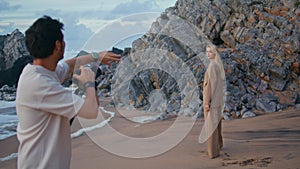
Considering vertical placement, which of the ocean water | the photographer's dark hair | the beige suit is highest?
the photographer's dark hair

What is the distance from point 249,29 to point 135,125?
864 centimetres

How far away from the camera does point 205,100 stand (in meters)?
6.93

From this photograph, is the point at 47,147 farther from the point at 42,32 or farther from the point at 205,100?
the point at 205,100

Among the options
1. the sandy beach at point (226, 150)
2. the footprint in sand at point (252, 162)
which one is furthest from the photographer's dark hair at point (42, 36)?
the footprint in sand at point (252, 162)

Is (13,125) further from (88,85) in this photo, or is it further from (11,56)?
(11,56)

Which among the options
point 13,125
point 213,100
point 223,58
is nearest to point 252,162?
point 213,100

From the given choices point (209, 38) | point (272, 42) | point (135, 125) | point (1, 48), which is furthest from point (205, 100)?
point (1, 48)

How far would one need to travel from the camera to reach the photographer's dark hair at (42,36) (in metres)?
2.12

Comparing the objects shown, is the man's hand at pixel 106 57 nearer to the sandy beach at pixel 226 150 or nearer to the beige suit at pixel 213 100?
the sandy beach at pixel 226 150

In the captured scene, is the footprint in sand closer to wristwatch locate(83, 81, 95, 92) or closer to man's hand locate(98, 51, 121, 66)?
man's hand locate(98, 51, 121, 66)

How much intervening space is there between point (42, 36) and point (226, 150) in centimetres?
577

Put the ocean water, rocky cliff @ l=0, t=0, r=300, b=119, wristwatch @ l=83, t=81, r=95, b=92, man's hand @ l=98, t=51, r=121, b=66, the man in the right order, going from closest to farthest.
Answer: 1. the man
2. wristwatch @ l=83, t=81, r=95, b=92
3. man's hand @ l=98, t=51, r=121, b=66
4. the ocean water
5. rocky cliff @ l=0, t=0, r=300, b=119

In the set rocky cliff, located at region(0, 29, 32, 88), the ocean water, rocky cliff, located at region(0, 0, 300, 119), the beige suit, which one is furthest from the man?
rocky cliff, located at region(0, 29, 32, 88)

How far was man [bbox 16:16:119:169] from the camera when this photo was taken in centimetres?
207
